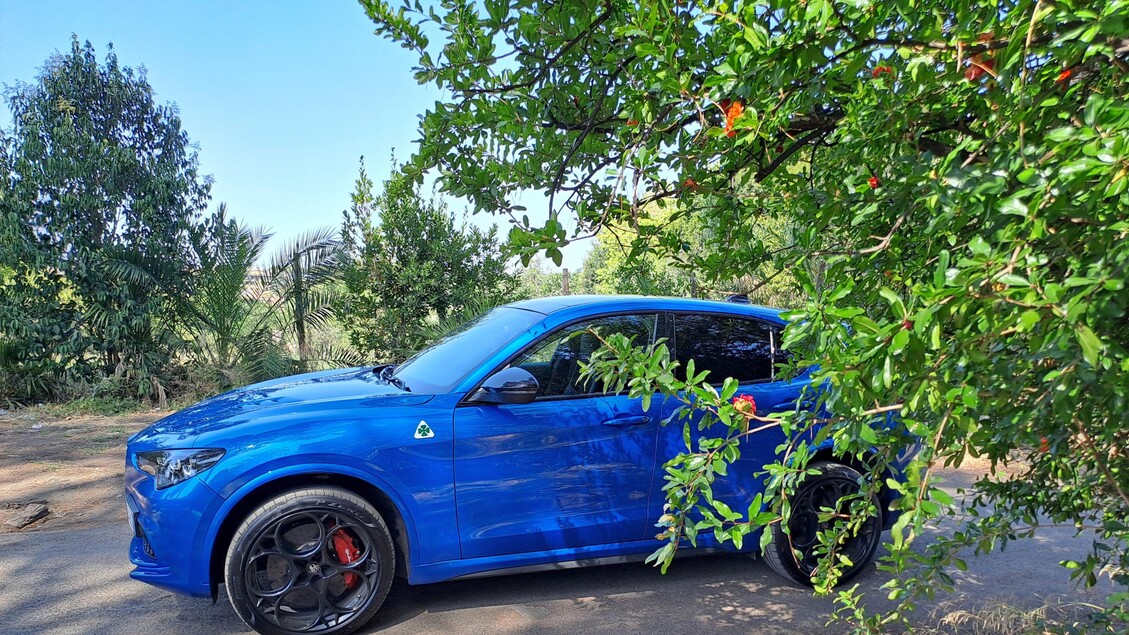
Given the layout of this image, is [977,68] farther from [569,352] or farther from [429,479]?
[429,479]

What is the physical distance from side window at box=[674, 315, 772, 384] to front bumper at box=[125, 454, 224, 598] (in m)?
2.58

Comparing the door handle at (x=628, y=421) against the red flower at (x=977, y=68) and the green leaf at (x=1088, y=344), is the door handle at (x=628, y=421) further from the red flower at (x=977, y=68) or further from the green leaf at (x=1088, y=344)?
the green leaf at (x=1088, y=344)

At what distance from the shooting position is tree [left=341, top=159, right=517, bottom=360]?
37.6ft

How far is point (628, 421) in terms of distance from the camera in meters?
4.11

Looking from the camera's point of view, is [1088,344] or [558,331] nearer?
[1088,344]

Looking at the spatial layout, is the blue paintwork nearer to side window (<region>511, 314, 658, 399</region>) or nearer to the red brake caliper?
side window (<region>511, 314, 658, 399</region>)

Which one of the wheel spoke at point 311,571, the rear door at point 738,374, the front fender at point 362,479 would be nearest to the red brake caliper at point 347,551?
the wheel spoke at point 311,571

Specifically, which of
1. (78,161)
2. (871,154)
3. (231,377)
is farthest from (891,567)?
(78,161)

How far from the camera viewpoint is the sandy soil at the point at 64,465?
5.86 metres

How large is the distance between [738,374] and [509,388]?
141 cm

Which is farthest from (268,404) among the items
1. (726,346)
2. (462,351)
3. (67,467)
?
(67,467)

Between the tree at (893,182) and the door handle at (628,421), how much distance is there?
1225mm

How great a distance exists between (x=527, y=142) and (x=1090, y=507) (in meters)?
2.40

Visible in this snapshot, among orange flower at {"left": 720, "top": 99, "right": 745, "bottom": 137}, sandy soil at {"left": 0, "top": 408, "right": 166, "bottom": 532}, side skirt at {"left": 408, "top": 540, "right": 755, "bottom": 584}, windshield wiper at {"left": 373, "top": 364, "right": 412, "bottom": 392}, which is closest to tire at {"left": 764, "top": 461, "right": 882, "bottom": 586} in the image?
side skirt at {"left": 408, "top": 540, "right": 755, "bottom": 584}
